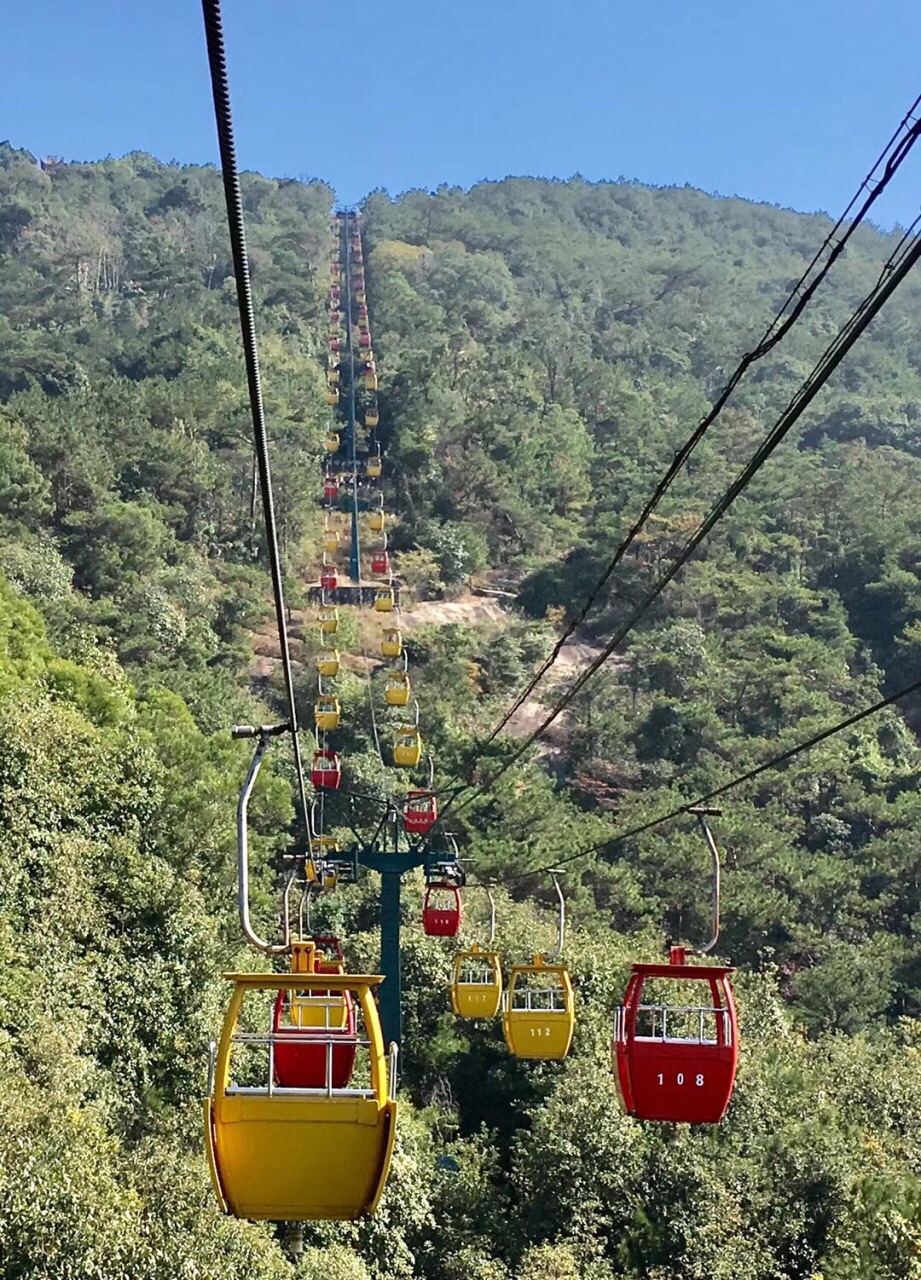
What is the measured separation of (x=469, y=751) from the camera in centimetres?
3331

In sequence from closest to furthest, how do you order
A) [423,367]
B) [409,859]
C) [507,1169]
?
[409,859] → [507,1169] → [423,367]

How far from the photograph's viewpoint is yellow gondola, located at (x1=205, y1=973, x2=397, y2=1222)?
601 cm

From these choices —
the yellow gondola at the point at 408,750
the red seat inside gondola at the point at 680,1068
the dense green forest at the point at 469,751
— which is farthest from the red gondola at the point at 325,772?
the red seat inside gondola at the point at 680,1068

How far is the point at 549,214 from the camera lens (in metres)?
130

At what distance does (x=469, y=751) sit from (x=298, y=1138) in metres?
27.3

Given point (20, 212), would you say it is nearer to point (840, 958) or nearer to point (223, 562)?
point (223, 562)

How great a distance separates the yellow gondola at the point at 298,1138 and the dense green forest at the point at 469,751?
253 inches

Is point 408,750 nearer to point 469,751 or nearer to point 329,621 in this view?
point 469,751

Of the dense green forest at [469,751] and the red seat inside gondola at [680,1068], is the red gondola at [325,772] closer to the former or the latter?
the dense green forest at [469,751]

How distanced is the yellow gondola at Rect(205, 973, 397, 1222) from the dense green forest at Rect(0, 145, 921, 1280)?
253 inches

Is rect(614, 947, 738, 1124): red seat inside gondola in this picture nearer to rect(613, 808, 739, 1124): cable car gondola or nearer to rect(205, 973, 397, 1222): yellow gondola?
rect(613, 808, 739, 1124): cable car gondola

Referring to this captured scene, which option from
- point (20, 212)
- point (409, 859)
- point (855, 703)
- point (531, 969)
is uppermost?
point (20, 212)

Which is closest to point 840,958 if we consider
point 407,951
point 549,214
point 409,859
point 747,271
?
point 407,951

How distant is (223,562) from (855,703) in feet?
66.9
